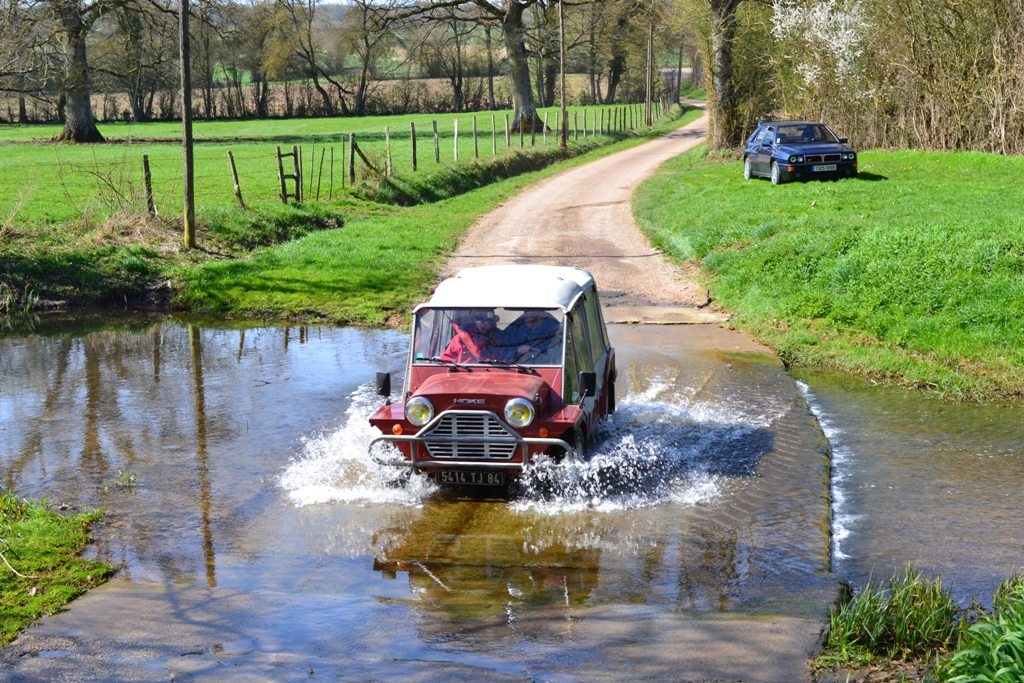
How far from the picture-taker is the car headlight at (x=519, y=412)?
8656 mm

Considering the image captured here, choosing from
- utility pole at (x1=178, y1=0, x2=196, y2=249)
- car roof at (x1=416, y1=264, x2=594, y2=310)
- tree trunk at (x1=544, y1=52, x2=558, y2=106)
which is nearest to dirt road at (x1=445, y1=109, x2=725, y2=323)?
utility pole at (x1=178, y1=0, x2=196, y2=249)

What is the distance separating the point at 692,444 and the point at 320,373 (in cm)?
559

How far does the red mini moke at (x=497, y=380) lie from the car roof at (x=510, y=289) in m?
0.01

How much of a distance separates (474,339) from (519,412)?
3.72 feet

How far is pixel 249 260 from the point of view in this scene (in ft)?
66.5

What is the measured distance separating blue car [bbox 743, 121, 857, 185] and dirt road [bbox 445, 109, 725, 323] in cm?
396

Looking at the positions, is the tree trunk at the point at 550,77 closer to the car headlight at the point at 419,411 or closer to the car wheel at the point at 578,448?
the car wheel at the point at 578,448

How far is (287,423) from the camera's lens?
11.6 metres

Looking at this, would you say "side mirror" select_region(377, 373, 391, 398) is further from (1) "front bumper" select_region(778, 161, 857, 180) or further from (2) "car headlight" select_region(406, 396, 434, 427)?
(1) "front bumper" select_region(778, 161, 857, 180)

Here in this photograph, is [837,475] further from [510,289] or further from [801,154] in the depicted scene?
[801,154]

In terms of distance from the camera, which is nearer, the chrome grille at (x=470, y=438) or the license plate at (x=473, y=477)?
the chrome grille at (x=470, y=438)

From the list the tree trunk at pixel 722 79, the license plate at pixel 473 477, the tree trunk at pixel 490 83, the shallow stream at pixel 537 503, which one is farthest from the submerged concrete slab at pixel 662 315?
the tree trunk at pixel 490 83

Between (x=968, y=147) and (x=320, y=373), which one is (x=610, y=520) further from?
(x=968, y=147)

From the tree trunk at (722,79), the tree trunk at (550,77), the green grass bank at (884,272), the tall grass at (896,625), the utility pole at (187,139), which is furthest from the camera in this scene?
the tree trunk at (550,77)
